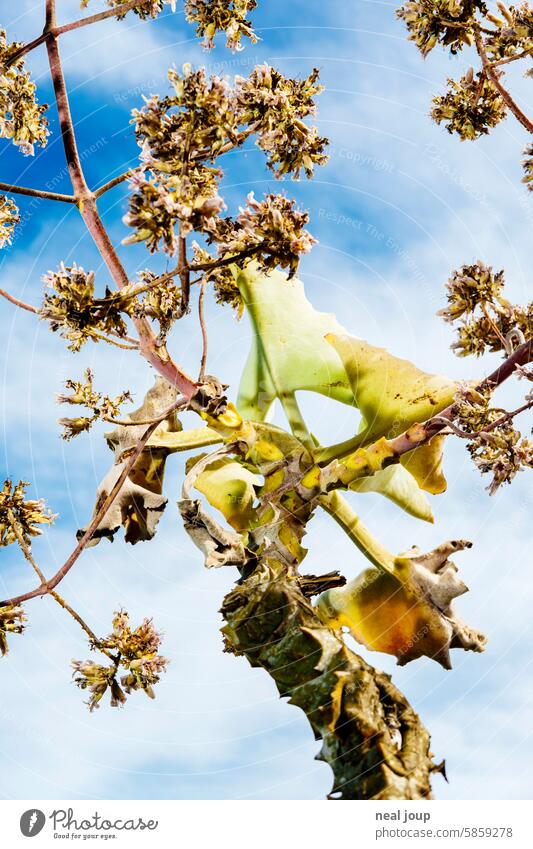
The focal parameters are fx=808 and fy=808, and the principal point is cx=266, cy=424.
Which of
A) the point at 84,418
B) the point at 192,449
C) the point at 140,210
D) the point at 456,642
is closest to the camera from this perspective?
the point at 140,210

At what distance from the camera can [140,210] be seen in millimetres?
1867

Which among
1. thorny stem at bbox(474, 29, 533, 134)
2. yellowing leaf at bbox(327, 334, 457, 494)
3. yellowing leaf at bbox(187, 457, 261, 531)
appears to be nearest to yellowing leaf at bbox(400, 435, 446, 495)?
yellowing leaf at bbox(327, 334, 457, 494)

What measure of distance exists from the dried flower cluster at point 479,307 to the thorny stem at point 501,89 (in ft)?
1.66

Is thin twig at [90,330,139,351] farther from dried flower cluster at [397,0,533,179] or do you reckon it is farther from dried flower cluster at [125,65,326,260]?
dried flower cluster at [397,0,533,179]

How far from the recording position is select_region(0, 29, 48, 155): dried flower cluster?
2346 mm

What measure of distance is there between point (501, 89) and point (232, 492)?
155 cm

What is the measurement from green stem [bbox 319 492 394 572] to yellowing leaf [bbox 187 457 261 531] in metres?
0.25

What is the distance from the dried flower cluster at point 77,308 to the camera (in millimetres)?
2059

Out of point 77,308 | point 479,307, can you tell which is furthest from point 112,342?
point 479,307

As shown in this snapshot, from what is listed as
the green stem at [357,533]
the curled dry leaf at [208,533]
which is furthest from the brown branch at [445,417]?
the curled dry leaf at [208,533]

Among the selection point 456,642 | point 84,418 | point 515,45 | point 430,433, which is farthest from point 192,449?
point 515,45

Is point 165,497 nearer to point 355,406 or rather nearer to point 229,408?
point 229,408

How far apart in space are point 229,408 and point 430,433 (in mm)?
608

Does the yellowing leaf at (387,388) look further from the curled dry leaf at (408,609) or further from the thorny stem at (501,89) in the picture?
the thorny stem at (501,89)
